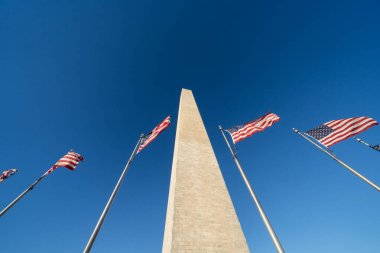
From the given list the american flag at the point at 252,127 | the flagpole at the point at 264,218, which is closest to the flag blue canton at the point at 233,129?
the american flag at the point at 252,127

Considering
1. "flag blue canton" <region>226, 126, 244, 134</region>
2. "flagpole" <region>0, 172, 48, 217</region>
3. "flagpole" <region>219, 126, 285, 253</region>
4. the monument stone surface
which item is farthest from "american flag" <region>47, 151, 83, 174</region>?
"flagpole" <region>219, 126, 285, 253</region>

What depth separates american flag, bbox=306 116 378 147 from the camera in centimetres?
953

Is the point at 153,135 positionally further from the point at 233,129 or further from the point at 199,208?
the point at 199,208

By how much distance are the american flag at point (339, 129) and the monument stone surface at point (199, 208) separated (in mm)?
5664

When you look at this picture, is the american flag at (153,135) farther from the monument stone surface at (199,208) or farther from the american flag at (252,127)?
the american flag at (252,127)

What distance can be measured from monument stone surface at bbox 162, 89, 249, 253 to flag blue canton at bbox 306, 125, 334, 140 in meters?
5.45

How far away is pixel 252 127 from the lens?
877 cm

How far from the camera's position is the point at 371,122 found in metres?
9.38

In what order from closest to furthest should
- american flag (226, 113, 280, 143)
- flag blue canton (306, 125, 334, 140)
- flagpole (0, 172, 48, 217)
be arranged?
american flag (226, 113, 280, 143), flagpole (0, 172, 48, 217), flag blue canton (306, 125, 334, 140)

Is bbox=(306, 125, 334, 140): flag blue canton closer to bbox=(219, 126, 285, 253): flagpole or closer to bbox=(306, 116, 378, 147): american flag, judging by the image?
bbox=(306, 116, 378, 147): american flag

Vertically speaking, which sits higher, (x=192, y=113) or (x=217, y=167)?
(x=192, y=113)

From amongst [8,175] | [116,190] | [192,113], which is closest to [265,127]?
[116,190]

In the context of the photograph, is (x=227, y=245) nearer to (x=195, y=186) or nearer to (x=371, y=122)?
(x=195, y=186)

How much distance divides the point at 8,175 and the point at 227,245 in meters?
12.7
